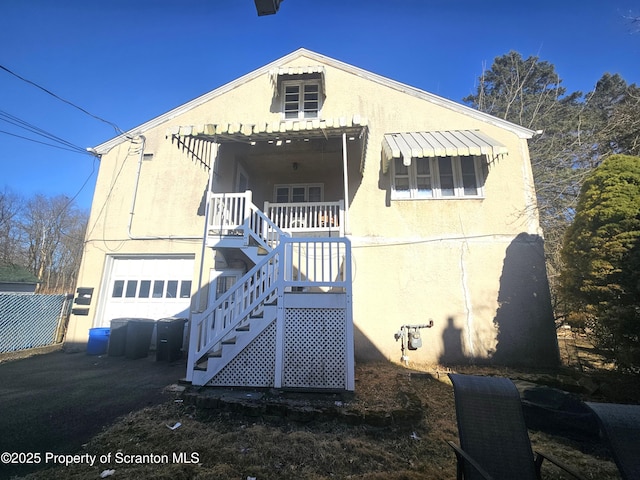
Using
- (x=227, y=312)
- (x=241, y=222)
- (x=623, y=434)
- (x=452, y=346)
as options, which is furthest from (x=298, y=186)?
(x=623, y=434)

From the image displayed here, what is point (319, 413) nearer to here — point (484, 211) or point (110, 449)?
point (110, 449)

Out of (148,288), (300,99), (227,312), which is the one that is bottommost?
(227,312)

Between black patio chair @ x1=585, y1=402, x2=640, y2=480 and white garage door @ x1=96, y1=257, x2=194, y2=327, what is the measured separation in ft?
30.3

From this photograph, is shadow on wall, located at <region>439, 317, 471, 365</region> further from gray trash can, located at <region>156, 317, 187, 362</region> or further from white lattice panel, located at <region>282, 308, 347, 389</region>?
gray trash can, located at <region>156, 317, 187, 362</region>

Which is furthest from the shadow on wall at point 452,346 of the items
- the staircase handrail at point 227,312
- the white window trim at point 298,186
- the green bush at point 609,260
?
the white window trim at point 298,186

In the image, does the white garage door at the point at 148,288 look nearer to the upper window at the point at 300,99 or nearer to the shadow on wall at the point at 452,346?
the upper window at the point at 300,99

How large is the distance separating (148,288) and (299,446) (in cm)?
791

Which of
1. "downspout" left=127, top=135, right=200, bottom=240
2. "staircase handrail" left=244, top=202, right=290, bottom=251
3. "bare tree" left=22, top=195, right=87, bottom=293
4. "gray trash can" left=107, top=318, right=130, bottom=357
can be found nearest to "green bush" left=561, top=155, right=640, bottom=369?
"staircase handrail" left=244, top=202, right=290, bottom=251

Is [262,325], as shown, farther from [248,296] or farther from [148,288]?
[148,288]

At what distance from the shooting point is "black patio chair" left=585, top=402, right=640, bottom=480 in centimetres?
200

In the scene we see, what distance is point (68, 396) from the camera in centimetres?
476

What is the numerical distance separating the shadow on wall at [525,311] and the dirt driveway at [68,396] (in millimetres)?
8333

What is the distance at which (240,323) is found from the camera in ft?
16.6

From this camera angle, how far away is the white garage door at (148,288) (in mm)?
8664
